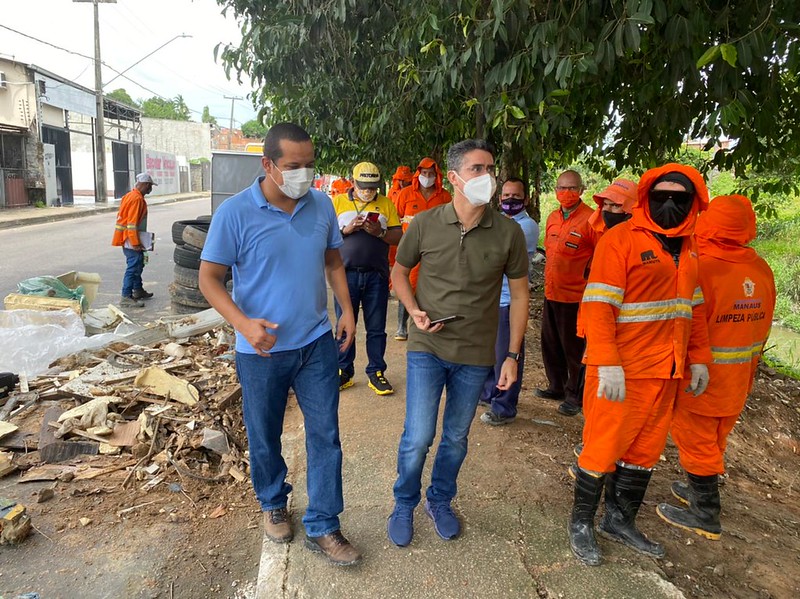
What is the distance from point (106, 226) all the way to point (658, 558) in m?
18.9

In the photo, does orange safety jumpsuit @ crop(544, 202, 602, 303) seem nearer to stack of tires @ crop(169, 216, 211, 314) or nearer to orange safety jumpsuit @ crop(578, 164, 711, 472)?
orange safety jumpsuit @ crop(578, 164, 711, 472)

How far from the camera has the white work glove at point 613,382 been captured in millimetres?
2553

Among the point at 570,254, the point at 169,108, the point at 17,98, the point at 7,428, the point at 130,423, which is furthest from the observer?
the point at 169,108

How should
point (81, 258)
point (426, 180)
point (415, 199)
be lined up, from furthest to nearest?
point (81, 258) → point (415, 199) → point (426, 180)

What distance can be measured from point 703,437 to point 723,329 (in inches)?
22.9

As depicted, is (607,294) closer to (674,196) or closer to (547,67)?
(674,196)

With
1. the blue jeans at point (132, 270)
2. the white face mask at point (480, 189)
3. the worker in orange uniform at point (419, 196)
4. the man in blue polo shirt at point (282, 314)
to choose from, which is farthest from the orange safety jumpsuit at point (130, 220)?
the white face mask at point (480, 189)

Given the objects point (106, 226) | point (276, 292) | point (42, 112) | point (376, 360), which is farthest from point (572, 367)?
point (42, 112)

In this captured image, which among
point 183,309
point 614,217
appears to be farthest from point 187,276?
point 614,217

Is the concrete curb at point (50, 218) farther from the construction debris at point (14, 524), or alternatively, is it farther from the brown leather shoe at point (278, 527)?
the brown leather shoe at point (278, 527)

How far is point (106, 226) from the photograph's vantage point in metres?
18.1

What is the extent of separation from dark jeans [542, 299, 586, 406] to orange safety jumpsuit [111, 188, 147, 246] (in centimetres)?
649

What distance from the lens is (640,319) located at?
2611 millimetres

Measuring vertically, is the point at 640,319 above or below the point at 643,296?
below
